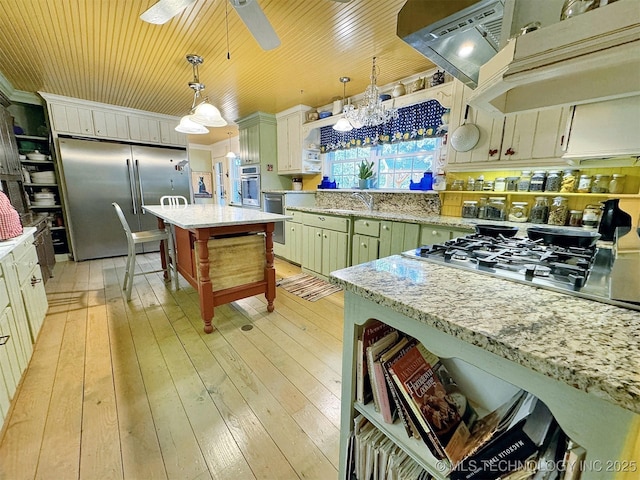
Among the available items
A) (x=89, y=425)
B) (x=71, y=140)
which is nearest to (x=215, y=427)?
(x=89, y=425)

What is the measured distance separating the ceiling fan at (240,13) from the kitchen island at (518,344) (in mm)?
1487

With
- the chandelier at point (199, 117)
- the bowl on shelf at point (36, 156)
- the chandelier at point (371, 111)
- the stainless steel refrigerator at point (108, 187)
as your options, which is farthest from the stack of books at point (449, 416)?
the bowl on shelf at point (36, 156)

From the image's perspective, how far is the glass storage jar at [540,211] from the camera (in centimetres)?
220

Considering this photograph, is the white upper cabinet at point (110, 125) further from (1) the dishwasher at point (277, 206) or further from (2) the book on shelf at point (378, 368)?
(2) the book on shelf at point (378, 368)

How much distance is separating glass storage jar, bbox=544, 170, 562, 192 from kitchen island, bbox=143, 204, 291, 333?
2.23 metres

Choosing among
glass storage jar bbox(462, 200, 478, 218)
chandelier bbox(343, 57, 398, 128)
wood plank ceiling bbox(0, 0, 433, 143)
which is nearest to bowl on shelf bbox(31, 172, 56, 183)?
wood plank ceiling bbox(0, 0, 433, 143)

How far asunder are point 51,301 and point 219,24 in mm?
3082

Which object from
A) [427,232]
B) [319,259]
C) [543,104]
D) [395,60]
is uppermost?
[395,60]

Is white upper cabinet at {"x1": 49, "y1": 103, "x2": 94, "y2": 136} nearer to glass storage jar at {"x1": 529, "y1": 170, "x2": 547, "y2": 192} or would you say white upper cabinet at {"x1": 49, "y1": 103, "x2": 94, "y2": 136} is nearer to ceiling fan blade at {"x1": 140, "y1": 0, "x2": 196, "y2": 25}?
ceiling fan blade at {"x1": 140, "y1": 0, "x2": 196, "y2": 25}

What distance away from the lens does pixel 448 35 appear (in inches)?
40.8

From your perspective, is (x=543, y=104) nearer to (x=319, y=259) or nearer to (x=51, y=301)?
(x=319, y=259)

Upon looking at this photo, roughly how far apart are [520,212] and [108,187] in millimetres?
5405

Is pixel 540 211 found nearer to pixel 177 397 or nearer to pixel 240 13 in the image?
pixel 240 13

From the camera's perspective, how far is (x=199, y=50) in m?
2.49
